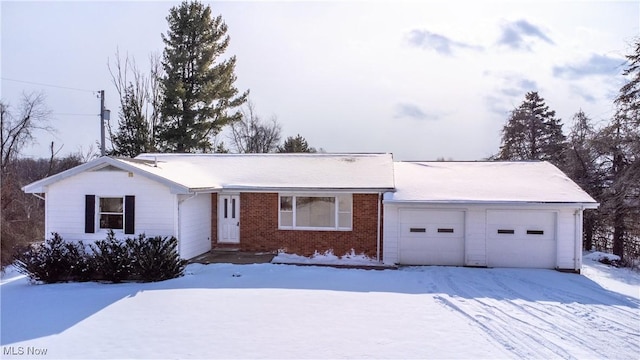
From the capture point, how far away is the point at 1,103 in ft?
101

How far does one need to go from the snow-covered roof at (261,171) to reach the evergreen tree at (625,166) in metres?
9.98

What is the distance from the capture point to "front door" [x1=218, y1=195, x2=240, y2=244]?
1625 centimetres

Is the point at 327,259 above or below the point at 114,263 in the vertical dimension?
below

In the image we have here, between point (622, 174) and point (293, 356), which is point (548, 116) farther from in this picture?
point (293, 356)

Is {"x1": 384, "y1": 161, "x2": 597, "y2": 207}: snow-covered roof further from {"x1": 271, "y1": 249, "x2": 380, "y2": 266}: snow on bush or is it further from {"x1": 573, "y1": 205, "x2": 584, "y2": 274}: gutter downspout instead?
{"x1": 271, "y1": 249, "x2": 380, "y2": 266}: snow on bush

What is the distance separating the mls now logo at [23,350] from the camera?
696 centimetres

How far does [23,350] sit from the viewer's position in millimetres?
7137

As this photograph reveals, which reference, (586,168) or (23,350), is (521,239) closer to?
(586,168)

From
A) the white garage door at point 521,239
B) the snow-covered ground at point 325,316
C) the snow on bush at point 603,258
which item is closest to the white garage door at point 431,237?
the white garage door at point 521,239

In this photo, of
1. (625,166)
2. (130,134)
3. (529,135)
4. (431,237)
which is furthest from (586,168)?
(130,134)

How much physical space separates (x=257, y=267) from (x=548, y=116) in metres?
27.0

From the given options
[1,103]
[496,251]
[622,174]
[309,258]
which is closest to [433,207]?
[496,251]

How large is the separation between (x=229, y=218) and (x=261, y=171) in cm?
225

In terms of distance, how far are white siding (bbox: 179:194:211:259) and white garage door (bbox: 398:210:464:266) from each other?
22.3 ft
